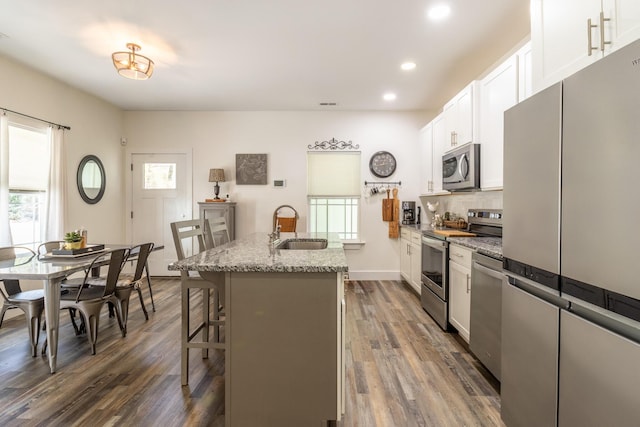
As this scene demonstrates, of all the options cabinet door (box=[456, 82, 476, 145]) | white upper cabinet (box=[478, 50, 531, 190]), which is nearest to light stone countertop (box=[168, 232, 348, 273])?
white upper cabinet (box=[478, 50, 531, 190])

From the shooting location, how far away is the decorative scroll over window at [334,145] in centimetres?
494

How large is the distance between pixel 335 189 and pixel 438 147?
68.2 inches

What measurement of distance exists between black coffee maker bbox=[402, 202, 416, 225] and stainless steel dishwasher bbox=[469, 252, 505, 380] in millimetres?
2474

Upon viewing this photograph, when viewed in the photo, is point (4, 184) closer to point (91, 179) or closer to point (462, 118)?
point (91, 179)

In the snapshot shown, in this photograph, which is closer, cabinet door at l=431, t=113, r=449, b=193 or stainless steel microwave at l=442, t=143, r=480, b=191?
stainless steel microwave at l=442, t=143, r=480, b=191

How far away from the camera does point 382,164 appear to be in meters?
4.93

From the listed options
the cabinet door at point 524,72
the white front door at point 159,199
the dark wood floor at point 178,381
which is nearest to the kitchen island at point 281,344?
the dark wood floor at point 178,381

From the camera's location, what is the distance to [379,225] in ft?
16.3

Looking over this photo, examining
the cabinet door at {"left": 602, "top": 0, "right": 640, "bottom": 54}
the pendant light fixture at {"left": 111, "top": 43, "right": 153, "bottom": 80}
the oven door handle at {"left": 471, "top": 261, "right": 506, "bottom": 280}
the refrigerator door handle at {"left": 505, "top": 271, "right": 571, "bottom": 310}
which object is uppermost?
the pendant light fixture at {"left": 111, "top": 43, "right": 153, "bottom": 80}

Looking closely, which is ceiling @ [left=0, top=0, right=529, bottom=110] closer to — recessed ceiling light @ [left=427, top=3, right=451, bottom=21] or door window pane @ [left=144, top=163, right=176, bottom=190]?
recessed ceiling light @ [left=427, top=3, right=451, bottom=21]

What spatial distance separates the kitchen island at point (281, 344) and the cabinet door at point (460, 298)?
56.0 inches

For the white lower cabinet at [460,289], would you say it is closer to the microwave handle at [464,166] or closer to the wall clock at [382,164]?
the microwave handle at [464,166]

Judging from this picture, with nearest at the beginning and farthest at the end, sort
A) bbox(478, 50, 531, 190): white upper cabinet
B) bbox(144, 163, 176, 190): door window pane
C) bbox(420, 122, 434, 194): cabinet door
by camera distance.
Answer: bbox(478, 50, 531, 190): white upper cabinet
bbox(420, 122, 434, 194): cabinet door
bbox(144, 163, 176, 190): door window pane

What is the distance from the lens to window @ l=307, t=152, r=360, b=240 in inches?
196
